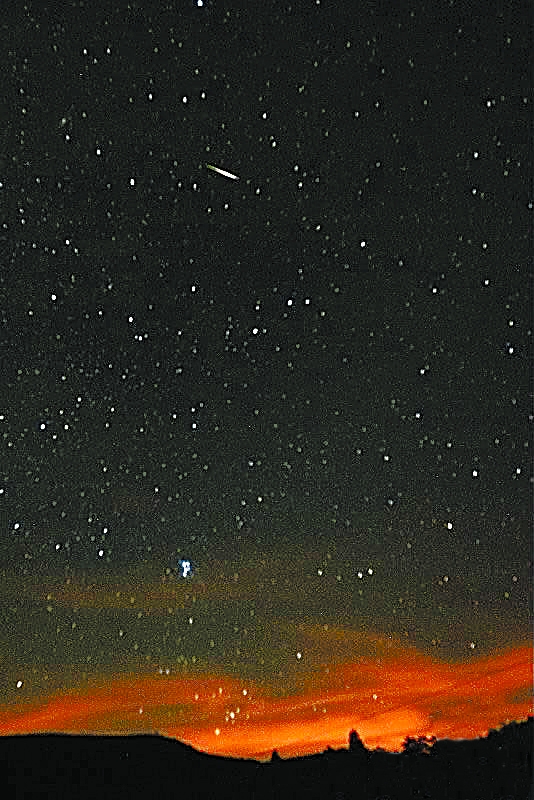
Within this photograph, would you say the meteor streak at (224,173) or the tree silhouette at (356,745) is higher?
the meteor streak at (224,173)

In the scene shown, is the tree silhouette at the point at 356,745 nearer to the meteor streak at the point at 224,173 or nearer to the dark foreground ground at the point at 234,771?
the dark foreground ground at the point at 234,771

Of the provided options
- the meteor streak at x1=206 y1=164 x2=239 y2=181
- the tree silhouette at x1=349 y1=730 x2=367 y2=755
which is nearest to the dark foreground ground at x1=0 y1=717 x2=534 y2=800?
the tree silhouette at x1=349 y1=730 x2=367 y2=755

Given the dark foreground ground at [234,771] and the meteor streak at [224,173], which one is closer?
the meteor streak at [224,173]

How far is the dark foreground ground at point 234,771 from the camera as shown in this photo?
1975 millimetres

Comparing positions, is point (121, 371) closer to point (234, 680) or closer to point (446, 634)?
point (234, 680)

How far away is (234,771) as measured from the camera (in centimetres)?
206

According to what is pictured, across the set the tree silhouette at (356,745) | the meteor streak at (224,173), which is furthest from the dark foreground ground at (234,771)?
the meteor streak at (224,173)

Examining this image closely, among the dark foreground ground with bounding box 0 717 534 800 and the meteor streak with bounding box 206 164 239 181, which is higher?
the meteor streak with bounding box 206 164 239 181

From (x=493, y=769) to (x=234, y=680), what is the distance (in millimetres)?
393

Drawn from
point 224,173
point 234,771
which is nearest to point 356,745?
point 234,771

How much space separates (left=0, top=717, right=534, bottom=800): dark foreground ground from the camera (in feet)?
6.48

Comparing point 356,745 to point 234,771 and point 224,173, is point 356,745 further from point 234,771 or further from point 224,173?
point 224,173

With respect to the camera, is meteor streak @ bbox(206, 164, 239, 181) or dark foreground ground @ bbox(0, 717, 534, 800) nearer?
meteor streak @ bbox(206, 164, 239, 181)

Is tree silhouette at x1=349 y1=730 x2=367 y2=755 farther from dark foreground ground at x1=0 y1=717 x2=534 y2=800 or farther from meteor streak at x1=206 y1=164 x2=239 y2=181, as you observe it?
meteor streak at x1=206 y1=164 x2=239 y2=181
